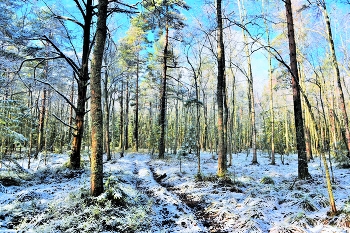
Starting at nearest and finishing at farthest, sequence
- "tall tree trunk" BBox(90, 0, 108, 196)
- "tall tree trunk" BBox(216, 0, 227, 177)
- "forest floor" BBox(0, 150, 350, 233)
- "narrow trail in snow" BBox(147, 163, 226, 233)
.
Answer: "forest floor" BBox(0, 150, 350, 233) → "narrow trail in snow" BBox(147, 163, 226, 233) → "tall tree trunk" BBox(90, 0, 108, 196) → "tall tree trunk" BBox(216, 0, 227, 177)

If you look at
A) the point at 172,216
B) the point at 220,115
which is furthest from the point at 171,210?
the point at 220,115

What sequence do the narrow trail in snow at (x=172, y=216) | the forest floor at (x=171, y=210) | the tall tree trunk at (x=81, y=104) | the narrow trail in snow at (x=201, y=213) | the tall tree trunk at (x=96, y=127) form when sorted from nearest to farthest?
the forest floor at (x=171, y=210), the narrow trail in snow at (x=172, y=216), the narrow trail in snow at (x=201, y=213), the tall tree trunk at (x=96, y=127), the tall tree trunk at (x=81, y=104)

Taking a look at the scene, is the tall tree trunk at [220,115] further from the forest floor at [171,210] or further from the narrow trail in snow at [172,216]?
the narrow trail in snow at [172,216]

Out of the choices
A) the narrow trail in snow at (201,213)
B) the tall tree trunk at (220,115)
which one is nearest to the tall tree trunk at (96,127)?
the narrow trail in snow at (201,213)

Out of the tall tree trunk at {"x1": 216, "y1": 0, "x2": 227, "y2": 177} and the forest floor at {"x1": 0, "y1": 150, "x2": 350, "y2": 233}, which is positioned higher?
the tall tree trunk at {"x1": 216, "y1": 0, "x2": 227, "y2": 177}

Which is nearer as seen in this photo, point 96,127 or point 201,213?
point 96,127

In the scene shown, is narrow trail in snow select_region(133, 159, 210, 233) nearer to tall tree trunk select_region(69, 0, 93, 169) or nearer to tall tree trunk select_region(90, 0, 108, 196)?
tall tree trunk select_region(90, 0, 108, 196)

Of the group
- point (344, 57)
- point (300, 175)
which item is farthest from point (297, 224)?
point (344, 57)

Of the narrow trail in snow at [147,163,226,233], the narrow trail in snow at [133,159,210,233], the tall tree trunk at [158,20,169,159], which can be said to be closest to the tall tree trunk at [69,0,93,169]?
the narrow trail in snow at [133,159,210,233]

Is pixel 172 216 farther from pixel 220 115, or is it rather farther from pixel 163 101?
pixel 163 101

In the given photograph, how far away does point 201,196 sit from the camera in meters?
7.00

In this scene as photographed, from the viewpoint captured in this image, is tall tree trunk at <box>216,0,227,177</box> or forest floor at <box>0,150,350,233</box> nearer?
forest floor at <box>0,150,350,233</box>

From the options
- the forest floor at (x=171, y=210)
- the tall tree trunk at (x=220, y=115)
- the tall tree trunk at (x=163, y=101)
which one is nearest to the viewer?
the forest floor at (x=171, y=210)

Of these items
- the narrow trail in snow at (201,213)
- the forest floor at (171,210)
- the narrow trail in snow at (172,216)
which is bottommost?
the narrow trail in snow at (201,213)
